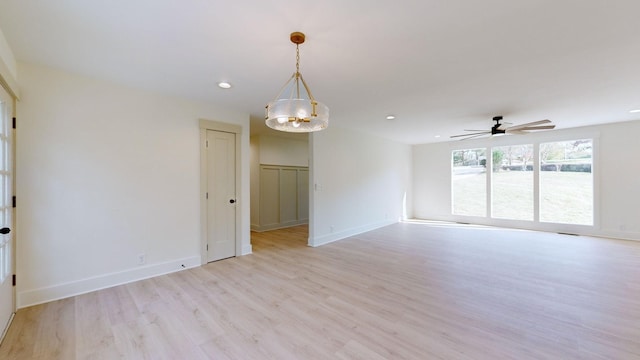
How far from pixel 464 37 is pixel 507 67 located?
0.98 meters

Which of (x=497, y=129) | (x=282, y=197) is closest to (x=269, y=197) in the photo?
(x=282, y=197)

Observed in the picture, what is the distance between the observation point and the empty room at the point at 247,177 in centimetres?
194

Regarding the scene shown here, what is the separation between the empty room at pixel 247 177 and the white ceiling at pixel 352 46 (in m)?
0.02

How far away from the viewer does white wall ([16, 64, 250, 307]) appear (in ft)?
8.71

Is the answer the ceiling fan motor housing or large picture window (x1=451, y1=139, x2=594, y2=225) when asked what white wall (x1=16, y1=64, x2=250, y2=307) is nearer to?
the ceiling fan motor housing

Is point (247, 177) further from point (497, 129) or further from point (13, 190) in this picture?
point (497, 129)

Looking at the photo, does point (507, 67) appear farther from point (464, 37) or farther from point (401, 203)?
point (401, 203)

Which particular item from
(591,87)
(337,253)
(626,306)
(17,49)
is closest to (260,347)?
(337,253)

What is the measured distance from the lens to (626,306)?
2.57 m

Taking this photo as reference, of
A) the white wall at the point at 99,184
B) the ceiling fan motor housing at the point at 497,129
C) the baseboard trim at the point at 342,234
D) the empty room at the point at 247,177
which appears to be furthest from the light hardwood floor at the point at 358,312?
the ceiling fan motor housing at the point at 497,129

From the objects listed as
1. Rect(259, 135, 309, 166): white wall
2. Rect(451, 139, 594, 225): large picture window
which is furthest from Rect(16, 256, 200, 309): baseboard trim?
Rect(451, 139, 594, 225): large picture window

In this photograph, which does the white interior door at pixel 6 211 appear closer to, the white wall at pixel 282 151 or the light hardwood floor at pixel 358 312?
the light hardwood floor at pixel 358 312

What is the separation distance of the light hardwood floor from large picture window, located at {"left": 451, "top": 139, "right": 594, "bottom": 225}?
6.53 feet

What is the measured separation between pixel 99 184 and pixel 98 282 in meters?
1.17
